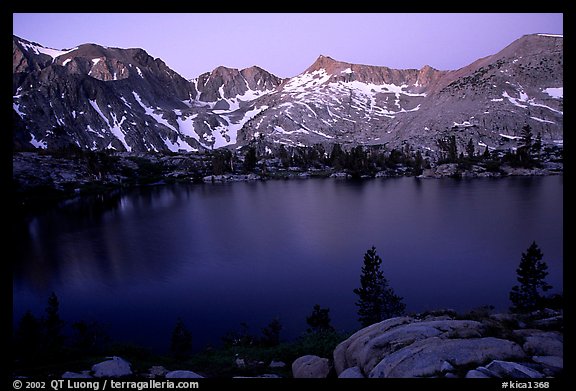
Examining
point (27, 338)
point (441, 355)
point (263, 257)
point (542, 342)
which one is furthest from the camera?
point (263, 257)

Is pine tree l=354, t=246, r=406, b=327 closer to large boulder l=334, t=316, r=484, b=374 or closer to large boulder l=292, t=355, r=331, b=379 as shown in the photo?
large boulder l=292, t=355, r=331, b=379

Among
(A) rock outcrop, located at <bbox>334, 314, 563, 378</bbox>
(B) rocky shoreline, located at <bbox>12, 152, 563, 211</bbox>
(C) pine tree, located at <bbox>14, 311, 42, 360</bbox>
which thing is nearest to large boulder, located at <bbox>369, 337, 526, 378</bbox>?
(A) rock outcrop, located at <bbox>334, 314, 563, 378</bbox>

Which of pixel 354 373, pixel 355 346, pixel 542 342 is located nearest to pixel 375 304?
pixel 355 346

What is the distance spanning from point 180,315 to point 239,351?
40.2 ft

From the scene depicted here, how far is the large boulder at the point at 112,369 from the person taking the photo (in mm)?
10695

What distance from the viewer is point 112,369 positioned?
11.1 metres

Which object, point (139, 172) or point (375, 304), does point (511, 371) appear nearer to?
point (375, 304)

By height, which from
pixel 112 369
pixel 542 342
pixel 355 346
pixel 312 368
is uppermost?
pixel 542 342

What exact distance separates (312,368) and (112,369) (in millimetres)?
6646

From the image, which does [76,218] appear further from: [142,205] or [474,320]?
[474,320]

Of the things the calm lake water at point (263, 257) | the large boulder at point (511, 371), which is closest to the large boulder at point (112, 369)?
the large boulder at point (511, 371)

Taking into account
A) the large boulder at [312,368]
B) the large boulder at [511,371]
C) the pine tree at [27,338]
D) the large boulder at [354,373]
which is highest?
the large boulder at [511,371]

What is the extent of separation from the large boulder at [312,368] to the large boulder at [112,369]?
18.6 ft

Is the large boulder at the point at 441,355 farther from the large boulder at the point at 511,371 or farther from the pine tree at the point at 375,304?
the pine tree at the point at 375,304
